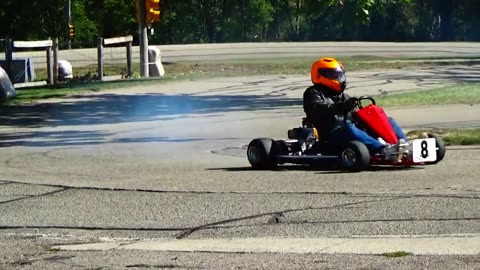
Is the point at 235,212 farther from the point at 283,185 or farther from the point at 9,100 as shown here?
the point at 9,100

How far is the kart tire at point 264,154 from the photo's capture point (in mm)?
14297

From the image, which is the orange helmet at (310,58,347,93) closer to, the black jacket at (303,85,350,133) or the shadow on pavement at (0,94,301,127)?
the black jacket at (303,85,350,133)

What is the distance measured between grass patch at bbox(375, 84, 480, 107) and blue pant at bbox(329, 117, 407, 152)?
1016 centimetres

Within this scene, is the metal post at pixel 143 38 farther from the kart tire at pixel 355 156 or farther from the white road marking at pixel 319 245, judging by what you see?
the white road marking at pixel 319 245

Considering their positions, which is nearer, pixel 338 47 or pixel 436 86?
pixel 436 86

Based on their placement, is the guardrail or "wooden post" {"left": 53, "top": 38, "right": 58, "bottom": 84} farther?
"wooden post" {"left": 53, "top": 38, "right": 58, "bottom": 84}

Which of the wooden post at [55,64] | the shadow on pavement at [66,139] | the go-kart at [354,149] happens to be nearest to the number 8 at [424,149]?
the go-kart at [354,149]

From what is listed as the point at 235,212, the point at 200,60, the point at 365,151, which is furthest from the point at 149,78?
the point at 235,212

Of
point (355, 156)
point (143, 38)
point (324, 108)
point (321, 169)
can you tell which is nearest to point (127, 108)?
A: point (143, 38)

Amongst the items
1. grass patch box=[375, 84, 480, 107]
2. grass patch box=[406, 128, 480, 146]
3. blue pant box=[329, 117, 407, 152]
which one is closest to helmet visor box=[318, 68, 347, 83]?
blue pant box=[329, 117, 407, 152]

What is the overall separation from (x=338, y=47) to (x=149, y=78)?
18143mm

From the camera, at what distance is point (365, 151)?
523 inches

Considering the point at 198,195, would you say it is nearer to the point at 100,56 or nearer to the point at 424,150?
the point at 424,150

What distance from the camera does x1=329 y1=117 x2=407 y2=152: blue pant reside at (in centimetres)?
1348
